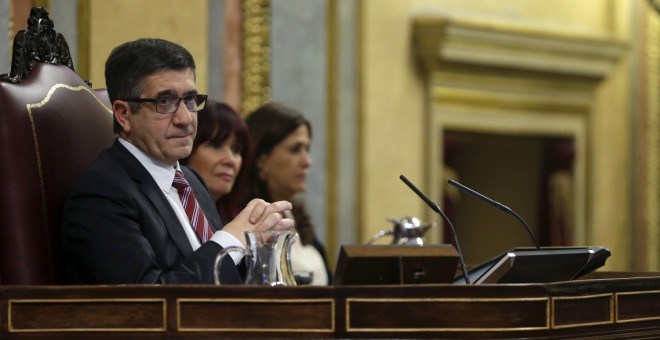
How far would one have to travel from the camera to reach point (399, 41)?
27.5 ft

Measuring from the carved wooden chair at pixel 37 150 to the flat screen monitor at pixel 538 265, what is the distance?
1034 mm

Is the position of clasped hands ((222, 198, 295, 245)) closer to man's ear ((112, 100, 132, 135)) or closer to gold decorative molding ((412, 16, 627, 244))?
man's ear ((112, 100, 132, 135))

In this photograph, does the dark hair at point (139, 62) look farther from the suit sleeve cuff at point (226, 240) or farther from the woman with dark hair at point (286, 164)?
the woman with dark hair at point (286, 164)

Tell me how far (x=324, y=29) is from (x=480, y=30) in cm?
135

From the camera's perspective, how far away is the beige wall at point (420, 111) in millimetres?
8070

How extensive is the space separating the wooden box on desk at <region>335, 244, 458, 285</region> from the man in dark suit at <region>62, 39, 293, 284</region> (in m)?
0.50

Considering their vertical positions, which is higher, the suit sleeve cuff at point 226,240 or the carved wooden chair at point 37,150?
the carved wooden chair at point 37,150

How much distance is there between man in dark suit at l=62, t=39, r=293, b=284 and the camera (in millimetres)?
3381

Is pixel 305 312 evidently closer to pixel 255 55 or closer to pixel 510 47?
pixel 255 55

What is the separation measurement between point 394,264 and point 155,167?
3.24 ft

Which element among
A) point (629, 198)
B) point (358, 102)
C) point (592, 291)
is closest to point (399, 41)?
point (358, 102)

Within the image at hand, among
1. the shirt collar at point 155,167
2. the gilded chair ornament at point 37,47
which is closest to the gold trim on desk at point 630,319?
the shirt collar at point 155,167

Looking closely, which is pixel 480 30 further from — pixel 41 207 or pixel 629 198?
pixel 41 207

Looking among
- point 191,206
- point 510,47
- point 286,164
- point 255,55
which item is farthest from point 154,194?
point 510,47
